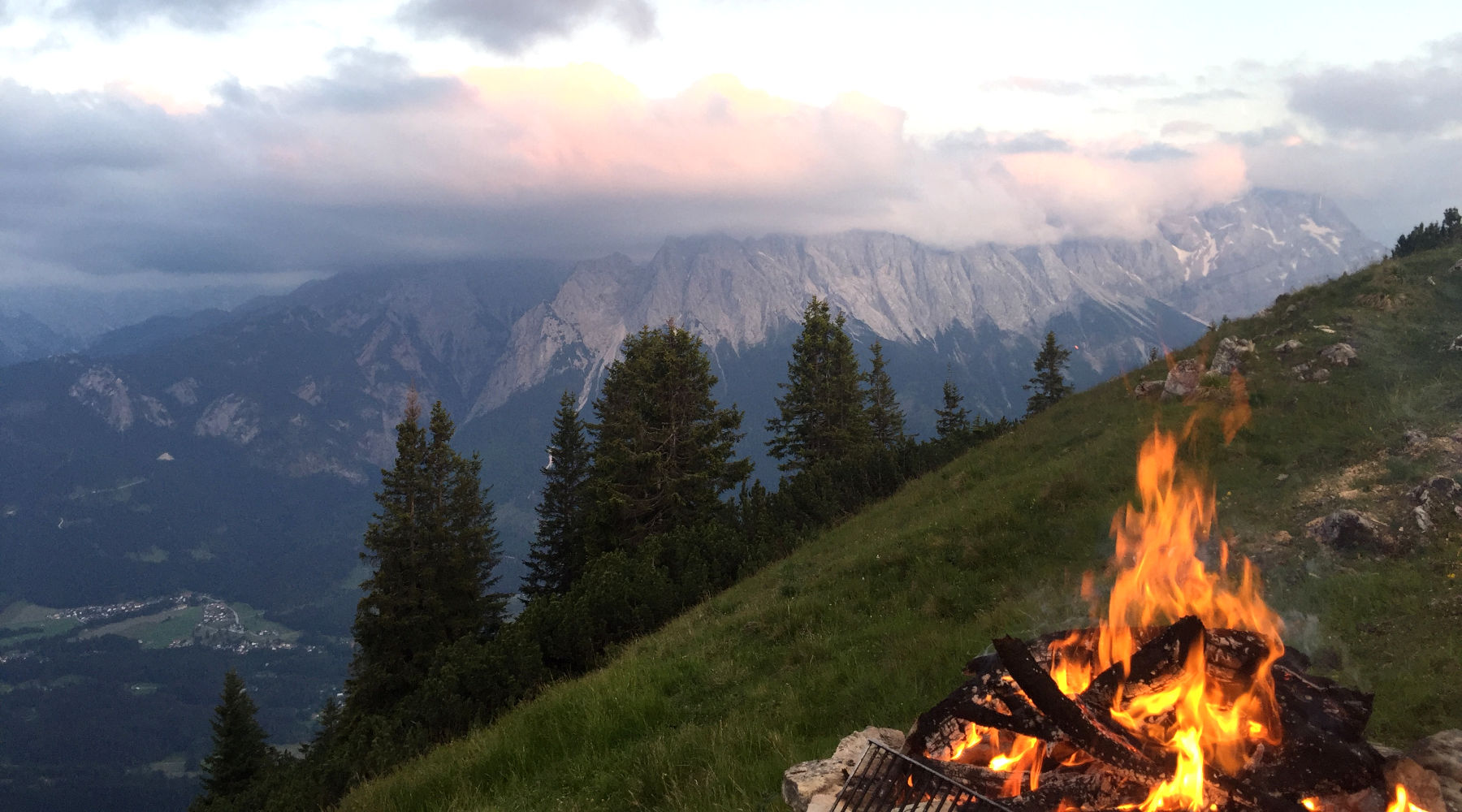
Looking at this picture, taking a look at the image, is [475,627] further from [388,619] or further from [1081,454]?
[1081,454]

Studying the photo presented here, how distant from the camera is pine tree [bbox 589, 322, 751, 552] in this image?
129ft

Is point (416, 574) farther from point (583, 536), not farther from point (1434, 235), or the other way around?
point (1434, 235)

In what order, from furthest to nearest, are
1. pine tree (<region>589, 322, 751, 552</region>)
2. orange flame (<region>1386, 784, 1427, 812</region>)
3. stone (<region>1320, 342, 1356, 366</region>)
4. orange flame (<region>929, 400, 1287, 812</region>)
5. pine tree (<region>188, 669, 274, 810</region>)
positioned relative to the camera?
pine tree (<region>589, 322, 751, 552</region>), pine tree (<region>188, 669, 274, 810</region>), stone (<region>1320, 342, 1356, 366</region>), orange flame (<region>929, 400, 1287, 812</region>), orange flame (<region>1386, 784, 1427, 812</region>)

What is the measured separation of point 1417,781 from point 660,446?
123 ft

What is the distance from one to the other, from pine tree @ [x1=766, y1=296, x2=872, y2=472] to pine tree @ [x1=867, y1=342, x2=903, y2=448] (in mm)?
5326

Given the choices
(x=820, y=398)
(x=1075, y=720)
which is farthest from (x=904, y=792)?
(x=820, y=398)

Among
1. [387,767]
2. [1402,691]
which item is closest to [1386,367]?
[1402,691]

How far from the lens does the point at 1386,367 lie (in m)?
17.0

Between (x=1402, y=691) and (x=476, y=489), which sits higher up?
(x=476, y=489)

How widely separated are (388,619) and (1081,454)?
31209 mm

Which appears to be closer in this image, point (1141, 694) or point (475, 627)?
point (1141, 694)

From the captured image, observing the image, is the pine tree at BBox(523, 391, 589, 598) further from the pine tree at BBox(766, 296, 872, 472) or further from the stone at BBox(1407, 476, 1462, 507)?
the stone at BBox(1407, 476, 1462, 507)

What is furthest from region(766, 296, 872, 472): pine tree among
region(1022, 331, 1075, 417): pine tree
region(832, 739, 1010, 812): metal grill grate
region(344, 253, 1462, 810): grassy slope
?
region(832, 739, 1010, 812): metal grill grate

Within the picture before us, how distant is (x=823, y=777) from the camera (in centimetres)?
544
